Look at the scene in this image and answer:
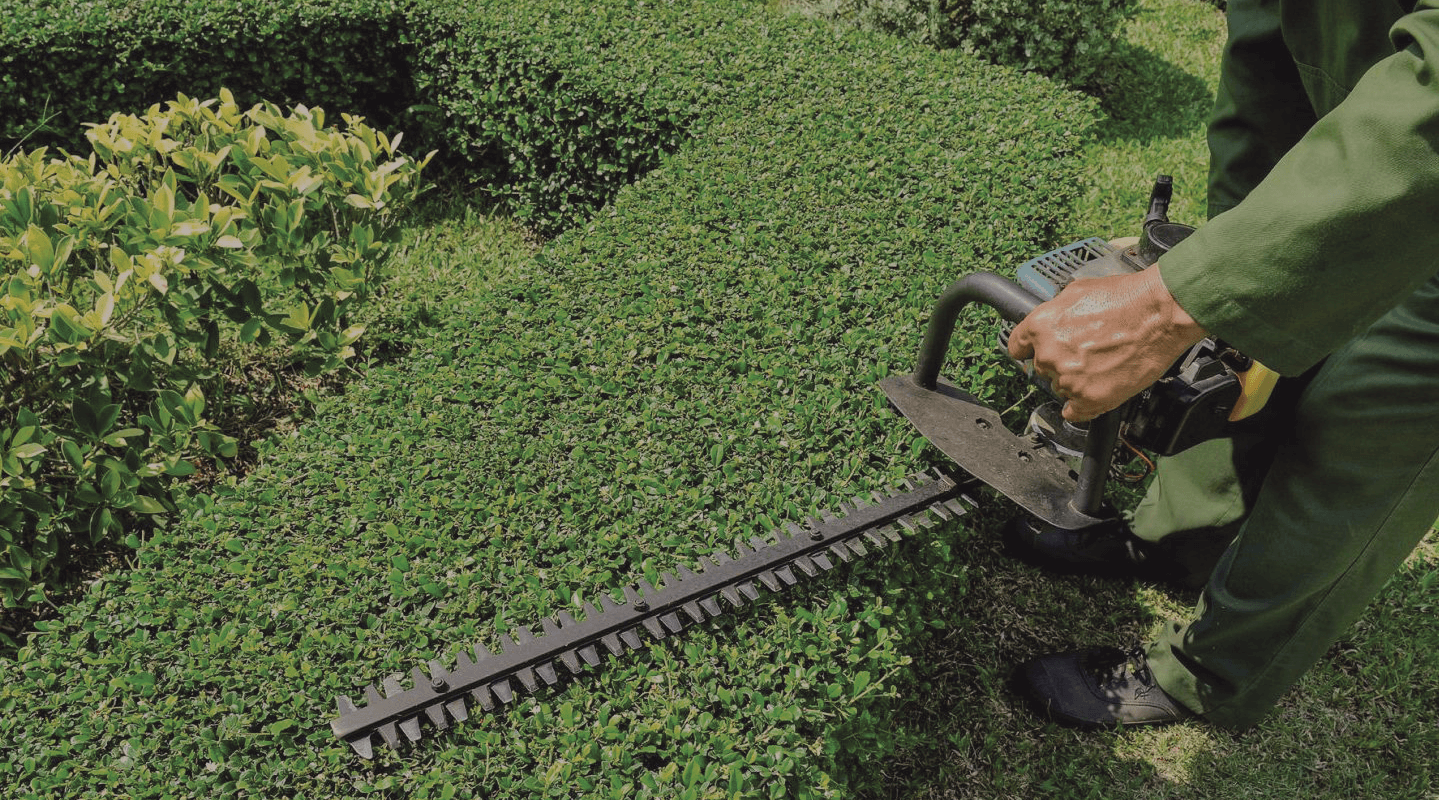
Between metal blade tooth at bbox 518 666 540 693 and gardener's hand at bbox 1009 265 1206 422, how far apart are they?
1.26 metres

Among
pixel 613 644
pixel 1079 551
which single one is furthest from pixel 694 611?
pixel 1079 551

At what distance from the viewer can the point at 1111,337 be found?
5.86 feet

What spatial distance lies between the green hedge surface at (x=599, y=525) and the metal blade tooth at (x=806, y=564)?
0.07m

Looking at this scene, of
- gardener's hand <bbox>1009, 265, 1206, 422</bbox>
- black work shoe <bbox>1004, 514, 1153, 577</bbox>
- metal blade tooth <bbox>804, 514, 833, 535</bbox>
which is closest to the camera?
gardener's hand <bbox>1009, 265, 1206, 422</bbox>

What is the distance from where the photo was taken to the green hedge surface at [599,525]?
202cm

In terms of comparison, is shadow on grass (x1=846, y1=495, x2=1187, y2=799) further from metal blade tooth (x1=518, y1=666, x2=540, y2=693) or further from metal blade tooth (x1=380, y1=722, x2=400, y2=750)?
metal blade tooth (x1=380, y1=722, x2=400, y2=750)

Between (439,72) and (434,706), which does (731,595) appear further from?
(439,72)

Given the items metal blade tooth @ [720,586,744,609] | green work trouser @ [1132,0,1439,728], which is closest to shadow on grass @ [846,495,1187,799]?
green work trouser @ [1132,0,1439,728]

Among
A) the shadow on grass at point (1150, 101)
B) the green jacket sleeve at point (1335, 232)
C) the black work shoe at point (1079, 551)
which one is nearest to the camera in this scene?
the green jacket sleeve at point (1335, 232)

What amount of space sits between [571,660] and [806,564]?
0.59m

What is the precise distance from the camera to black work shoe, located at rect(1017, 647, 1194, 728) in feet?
9.52

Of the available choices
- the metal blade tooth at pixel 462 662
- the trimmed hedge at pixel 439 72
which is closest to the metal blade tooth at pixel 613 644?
the metal blade tooth at pixel 462 662

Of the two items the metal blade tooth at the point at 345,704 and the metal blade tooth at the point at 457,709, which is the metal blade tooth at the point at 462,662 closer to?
the metal blade tooth at the point at 457,709

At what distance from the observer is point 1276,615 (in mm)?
2439
